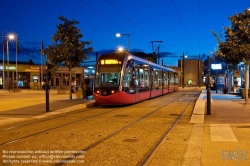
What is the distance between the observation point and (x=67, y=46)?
2605 centimetres

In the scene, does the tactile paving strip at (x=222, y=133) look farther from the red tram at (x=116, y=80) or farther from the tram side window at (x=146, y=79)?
the tram side window at (x=146, y=79)

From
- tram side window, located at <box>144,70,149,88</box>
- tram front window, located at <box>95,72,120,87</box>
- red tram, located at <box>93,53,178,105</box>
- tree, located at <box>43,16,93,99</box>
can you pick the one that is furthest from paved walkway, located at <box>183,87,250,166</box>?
tree, located at <box>43,16,93,99</box>

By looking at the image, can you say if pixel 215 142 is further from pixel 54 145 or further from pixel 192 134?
pixel 54 145

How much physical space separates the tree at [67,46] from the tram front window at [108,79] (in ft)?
20.2

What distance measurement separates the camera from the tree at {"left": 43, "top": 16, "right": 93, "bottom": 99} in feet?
86.2

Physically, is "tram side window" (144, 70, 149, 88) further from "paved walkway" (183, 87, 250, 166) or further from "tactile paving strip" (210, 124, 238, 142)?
"tactile paving strip" (210, 124, 238, 142)

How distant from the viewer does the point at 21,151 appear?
331 inches

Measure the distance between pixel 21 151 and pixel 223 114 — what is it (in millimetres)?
10413

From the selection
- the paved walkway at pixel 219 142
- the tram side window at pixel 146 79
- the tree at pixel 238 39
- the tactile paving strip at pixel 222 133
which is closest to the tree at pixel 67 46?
the tram side window at pixel 146 79

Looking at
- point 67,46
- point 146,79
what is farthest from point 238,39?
point 67,46

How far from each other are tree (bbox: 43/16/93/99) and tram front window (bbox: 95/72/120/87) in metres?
6.16

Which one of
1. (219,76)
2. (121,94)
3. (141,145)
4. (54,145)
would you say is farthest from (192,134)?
(219,76)

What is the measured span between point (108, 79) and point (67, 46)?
6886mm

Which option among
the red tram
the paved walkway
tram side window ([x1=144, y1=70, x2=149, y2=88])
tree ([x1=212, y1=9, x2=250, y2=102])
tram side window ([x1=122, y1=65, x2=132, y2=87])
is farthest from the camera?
tram side window ([x1=144, y1=70, x2=149, y2=88])
